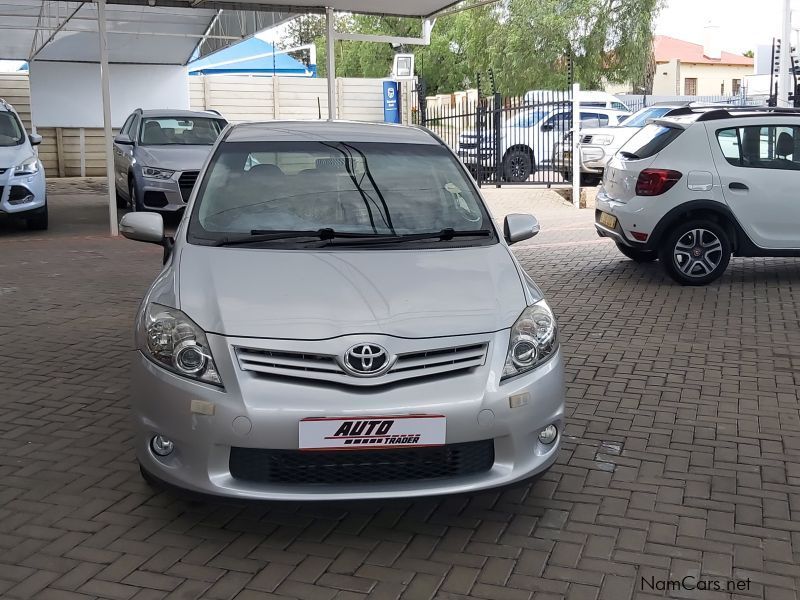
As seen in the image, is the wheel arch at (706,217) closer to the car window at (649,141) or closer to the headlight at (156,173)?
the car window at (649,141)

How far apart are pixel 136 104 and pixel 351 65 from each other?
1303 inches

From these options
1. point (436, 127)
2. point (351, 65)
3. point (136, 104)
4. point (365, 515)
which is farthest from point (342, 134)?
point (351, 65)

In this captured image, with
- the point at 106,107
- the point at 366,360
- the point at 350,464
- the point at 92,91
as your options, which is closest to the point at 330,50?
the point at 106,107

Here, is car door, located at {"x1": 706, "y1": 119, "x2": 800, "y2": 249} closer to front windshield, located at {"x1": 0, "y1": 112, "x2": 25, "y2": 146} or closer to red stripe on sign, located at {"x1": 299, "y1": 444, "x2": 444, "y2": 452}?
red stripe on sign, located at {"x1": 299, "y1": 444, "x2": 444, "y2": 452}

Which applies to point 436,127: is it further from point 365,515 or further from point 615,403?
point 365,515

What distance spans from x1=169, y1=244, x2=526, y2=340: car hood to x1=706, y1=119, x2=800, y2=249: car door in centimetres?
560

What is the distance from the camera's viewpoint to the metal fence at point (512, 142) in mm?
21016

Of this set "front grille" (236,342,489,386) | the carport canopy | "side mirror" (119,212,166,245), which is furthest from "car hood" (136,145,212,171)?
"front grille" (236,342,489,386)

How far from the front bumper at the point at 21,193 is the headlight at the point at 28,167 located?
0.05 meters

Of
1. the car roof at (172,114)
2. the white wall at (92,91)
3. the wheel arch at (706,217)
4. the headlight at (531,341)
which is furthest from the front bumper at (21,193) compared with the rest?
the white wall at (92,91)

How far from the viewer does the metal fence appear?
68.9 ft

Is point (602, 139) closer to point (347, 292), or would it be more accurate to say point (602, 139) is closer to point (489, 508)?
point (489, 508)

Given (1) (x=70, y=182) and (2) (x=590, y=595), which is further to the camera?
(1) (x=70, y=182)

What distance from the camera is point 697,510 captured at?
4.34 m
